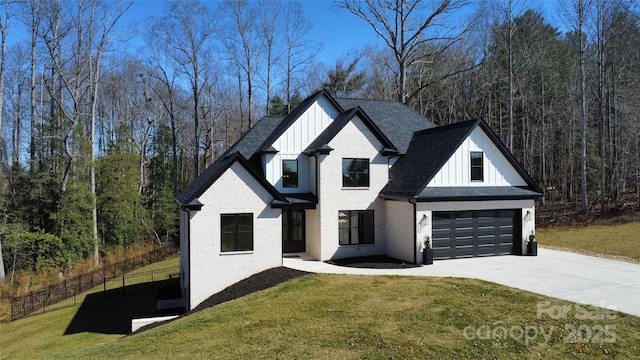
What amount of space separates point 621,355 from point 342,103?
17136 millimetres

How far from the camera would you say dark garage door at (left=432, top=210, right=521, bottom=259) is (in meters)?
17.4

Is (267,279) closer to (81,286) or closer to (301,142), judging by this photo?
(301,142)

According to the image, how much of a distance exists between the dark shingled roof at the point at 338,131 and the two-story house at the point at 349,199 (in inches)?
2.5

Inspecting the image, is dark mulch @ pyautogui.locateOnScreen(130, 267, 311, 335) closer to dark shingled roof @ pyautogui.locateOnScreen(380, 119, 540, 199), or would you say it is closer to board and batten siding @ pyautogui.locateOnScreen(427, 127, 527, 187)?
dark shingled roof @ pyautogui.locateOnScreen(380, 119, 540, 199)

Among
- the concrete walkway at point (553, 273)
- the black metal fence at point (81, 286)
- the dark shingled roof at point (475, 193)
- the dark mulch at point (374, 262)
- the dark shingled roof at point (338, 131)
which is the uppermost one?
the dark shingled roof at point (338, 131)

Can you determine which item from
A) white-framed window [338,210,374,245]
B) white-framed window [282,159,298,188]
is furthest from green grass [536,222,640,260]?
white-framed window [282,159,298,188]

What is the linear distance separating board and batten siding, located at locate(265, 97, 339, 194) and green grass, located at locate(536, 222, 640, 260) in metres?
13.8

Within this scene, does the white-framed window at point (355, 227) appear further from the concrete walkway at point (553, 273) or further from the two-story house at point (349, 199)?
the concrete walkway at point (553, 273)

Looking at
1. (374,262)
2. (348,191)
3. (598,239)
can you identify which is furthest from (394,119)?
(598,239)

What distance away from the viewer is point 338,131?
18.3 m

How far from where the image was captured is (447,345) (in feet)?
28.7

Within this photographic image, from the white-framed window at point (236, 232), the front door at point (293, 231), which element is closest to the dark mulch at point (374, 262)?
the front door at point (293, 231)

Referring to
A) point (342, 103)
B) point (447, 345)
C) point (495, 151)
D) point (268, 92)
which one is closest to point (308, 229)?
point (342, 103)

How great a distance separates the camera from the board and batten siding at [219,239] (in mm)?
15484
